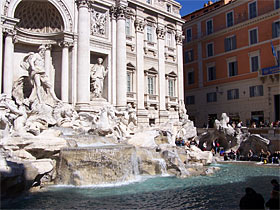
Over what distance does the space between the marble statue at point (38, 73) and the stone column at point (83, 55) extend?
5.61 feet

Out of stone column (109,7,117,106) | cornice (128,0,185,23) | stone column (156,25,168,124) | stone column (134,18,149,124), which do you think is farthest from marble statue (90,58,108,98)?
cornice (128,0,185,23)

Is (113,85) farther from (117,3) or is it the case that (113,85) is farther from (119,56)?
(117,3)

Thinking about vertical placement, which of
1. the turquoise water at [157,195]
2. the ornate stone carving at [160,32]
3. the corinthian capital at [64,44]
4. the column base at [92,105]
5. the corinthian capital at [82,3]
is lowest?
the turquoise water at [157,195]

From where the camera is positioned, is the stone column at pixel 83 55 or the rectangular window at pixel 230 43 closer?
the stone column at pixel 83 55

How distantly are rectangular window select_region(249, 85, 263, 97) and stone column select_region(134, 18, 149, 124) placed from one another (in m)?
9.37

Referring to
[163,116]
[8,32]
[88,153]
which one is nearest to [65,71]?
[8,32]

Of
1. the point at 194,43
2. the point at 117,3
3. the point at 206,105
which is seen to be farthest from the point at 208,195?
the point at 194,43

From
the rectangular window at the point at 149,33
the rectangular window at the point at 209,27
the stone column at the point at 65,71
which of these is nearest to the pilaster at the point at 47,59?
the stone column at the point at 65,71

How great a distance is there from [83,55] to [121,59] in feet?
10.00

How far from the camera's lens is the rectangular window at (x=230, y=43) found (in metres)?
27.6

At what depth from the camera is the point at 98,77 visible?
20.8 meters

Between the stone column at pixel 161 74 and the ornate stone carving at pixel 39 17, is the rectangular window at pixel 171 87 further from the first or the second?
the ornate stone carving at pixel 39 17

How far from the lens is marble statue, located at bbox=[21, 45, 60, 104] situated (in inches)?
691

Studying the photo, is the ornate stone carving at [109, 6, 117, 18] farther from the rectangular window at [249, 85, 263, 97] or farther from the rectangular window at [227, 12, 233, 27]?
the rectangular window at [249, 85, 263, 97]
